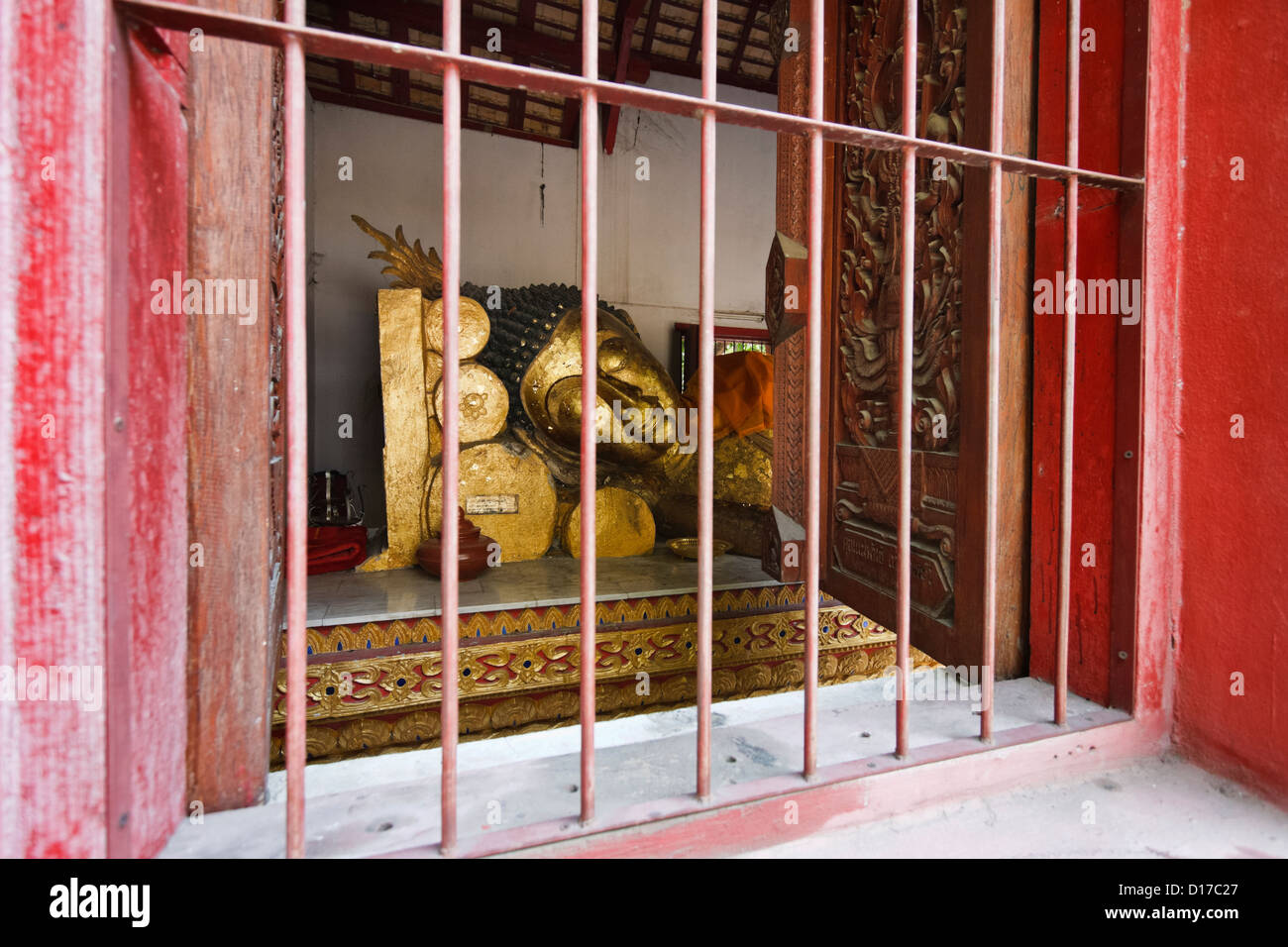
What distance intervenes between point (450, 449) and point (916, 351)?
1166 mm

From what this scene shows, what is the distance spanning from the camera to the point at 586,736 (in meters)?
0.70

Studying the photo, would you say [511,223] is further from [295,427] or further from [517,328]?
[295,427]

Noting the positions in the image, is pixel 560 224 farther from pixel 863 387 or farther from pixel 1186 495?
pixel 1186 495

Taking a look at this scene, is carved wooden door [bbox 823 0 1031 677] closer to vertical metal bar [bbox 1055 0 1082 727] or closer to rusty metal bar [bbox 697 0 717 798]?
vertical metal bar [bbox 1055 0 1082 727]

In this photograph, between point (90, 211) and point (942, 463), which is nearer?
point (90, 211)

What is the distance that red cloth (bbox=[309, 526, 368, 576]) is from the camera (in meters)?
2.89

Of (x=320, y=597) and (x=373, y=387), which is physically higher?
(x=373, y=387)

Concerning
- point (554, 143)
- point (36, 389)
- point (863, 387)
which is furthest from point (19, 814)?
point (554, 143)

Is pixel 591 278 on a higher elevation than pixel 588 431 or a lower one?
higher

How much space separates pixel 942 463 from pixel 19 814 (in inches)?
56.1

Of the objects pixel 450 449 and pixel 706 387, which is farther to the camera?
pixel 706 387

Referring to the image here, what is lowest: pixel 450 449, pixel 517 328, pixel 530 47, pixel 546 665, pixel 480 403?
pixel 546 665

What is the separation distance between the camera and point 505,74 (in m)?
0.68

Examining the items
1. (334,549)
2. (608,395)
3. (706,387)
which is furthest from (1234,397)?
(334,549)
